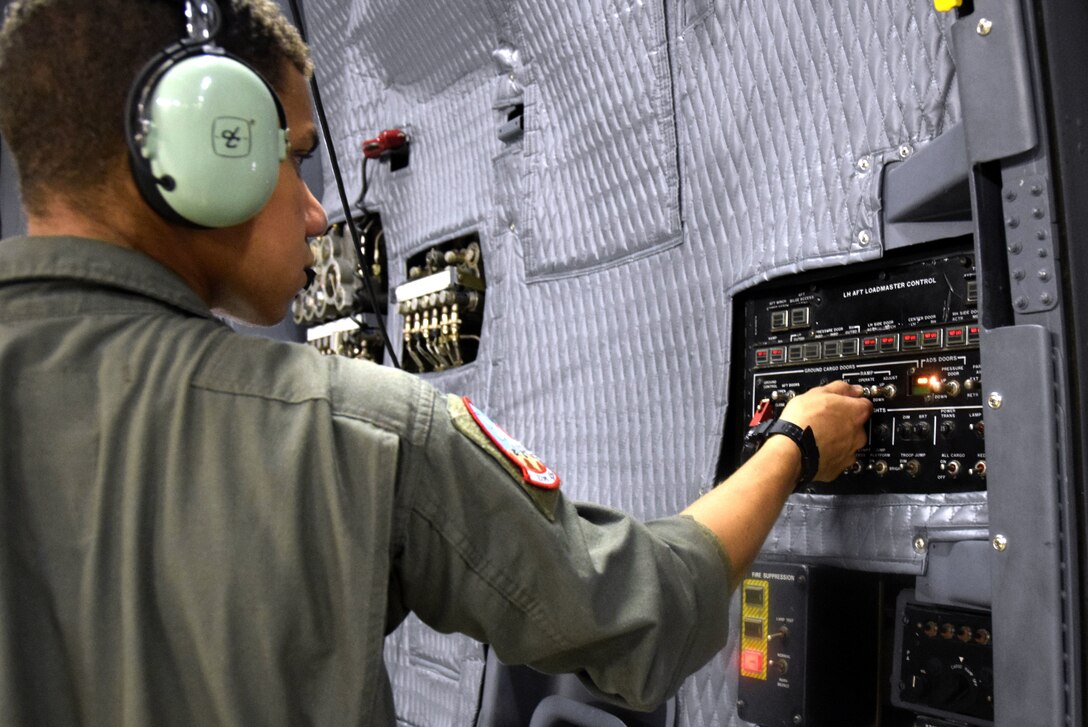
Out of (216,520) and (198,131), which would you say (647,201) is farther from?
(216,520)

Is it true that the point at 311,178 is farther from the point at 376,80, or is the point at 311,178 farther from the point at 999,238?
the point at 999,238

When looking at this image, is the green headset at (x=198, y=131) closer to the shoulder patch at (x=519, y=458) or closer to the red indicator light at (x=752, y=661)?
the shoulder patch at (x=519, y=458)

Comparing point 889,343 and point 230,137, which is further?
point 889,343

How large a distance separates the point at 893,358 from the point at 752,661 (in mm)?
547

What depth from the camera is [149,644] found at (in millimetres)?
878

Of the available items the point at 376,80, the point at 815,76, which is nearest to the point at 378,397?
the point at 815,76

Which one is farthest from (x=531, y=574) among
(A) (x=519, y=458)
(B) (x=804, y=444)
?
(B) (x=804, y=444)

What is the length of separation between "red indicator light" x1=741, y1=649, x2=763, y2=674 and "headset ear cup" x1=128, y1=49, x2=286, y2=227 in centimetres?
111

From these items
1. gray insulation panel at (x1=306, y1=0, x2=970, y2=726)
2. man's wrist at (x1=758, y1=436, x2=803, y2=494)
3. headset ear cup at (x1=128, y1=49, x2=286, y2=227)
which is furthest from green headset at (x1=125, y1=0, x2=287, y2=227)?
gray insulation panel at (x1=306, y1=0, x2=970, y2=726)

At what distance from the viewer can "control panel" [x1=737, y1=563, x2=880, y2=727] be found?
1.56 metres

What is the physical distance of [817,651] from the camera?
1564 millimetres

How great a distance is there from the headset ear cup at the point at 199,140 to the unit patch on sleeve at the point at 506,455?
30 cm

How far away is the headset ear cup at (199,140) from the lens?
3.07 ft

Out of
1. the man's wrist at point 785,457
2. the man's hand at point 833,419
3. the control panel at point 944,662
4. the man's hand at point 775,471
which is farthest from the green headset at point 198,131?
the control panel at point 944,662
